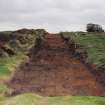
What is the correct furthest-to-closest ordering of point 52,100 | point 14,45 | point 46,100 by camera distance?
point 14,45 → point 46,100 → point 52,100

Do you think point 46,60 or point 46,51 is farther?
point 46,51

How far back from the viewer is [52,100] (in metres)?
23.8

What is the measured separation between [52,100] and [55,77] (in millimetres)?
10033

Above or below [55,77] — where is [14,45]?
above

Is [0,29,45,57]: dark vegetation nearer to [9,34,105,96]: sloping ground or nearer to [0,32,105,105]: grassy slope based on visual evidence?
[9,34,105,96]: sloping ground

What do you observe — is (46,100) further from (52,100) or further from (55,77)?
(55,77)

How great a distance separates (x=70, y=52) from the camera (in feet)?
168

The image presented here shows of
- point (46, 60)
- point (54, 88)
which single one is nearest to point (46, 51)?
point (46, 60)

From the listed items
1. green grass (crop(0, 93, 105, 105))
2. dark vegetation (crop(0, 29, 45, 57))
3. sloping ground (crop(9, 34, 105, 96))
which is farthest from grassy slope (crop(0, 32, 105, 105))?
dark vegetation (crop(0, 29, 45, 57))

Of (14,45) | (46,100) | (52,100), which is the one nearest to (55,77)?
(46,100)

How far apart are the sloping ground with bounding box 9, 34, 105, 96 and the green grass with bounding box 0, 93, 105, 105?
2272 millimetres

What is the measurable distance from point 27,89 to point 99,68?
10.8m

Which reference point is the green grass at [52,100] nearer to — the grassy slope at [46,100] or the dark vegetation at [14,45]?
the grassy slope at [46,100]

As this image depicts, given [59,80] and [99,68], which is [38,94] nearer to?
[59,80]
